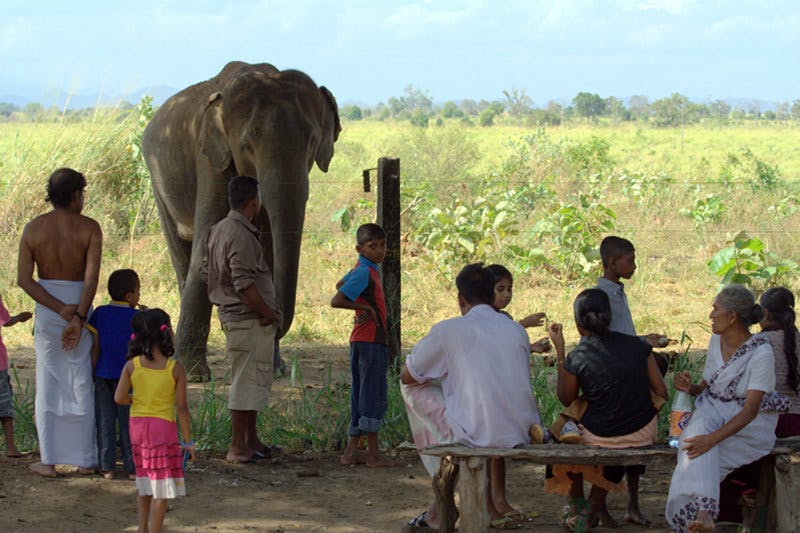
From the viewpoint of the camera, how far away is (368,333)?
22.3 ft

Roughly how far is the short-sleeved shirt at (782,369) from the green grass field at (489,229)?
6.69 ft

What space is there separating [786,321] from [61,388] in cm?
383

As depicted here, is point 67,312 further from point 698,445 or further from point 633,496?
point 698,445

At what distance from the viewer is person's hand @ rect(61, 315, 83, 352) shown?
627 centimetres

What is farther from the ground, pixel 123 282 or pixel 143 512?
pixel 123 282

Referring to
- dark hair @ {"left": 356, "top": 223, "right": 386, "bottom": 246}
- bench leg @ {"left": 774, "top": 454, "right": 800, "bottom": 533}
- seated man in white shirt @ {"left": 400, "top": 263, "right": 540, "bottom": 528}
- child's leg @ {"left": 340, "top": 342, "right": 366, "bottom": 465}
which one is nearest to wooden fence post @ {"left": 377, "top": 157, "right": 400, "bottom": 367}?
child's leg @ {"left": 340, "top": 342, "right": 366, "bottom": 465}

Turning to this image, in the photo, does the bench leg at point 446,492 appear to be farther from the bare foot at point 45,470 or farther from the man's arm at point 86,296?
the bare foot at point 45,470

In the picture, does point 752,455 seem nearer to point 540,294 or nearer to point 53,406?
point 53,406

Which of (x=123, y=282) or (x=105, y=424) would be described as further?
(x=105, y=424)

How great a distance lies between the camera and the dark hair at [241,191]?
261 inches

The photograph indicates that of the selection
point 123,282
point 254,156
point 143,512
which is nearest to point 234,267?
point 123,282

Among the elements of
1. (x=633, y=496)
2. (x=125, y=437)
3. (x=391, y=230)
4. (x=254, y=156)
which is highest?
(x=254, y=156)

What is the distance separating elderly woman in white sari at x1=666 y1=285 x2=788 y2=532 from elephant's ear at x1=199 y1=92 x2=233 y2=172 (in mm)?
4437

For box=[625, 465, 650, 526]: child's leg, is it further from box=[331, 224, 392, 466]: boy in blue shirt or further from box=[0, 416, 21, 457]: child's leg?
box=[0, 416, 21, 457]: child's leg
